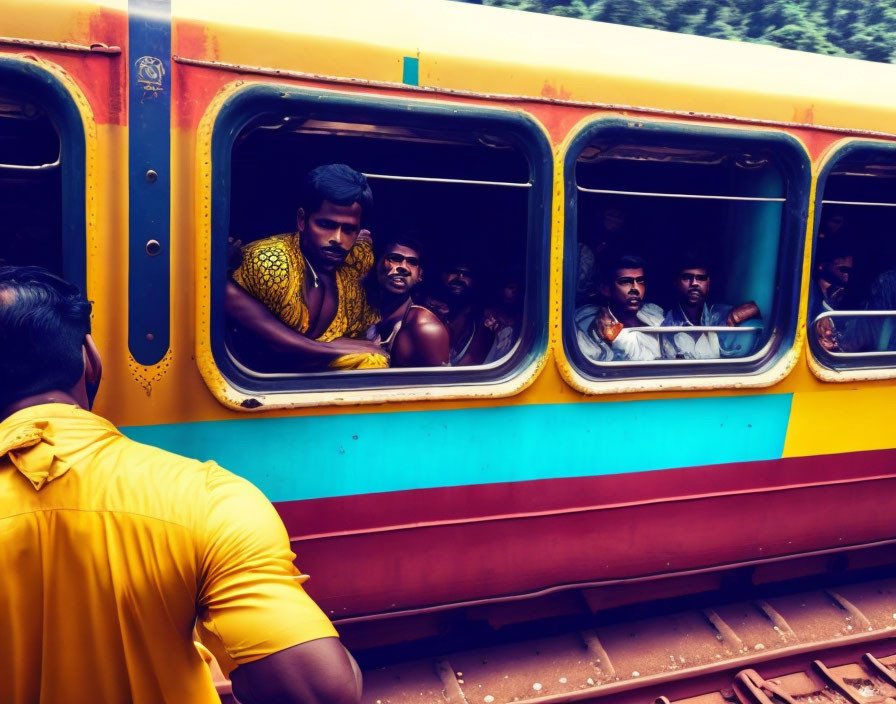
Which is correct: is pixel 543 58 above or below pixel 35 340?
above

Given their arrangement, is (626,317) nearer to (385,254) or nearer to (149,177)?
(385,254)

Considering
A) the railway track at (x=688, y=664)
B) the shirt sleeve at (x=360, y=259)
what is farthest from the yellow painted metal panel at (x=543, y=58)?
the railway track at (x=688, y=664)

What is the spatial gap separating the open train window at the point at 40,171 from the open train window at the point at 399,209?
39 centimetres

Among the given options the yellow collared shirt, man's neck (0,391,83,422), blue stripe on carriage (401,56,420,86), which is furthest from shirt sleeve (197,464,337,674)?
blue stripe on carriage (401,56,420,86)

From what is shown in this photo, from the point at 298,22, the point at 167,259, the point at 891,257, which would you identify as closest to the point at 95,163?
the point at 167,259

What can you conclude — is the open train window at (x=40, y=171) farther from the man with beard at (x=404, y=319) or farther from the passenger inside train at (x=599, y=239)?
the passenger inside train at (x=599, y=239)

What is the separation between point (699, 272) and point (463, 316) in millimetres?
1113

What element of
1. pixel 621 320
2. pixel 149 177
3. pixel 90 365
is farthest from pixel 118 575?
pixel 621 320

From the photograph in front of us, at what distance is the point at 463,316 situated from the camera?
343 cm

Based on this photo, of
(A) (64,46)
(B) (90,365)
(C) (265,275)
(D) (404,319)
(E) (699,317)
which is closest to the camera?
(B) (90,365)

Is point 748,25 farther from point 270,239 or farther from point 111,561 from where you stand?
point 111,561

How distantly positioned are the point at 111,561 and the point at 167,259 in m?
1.46

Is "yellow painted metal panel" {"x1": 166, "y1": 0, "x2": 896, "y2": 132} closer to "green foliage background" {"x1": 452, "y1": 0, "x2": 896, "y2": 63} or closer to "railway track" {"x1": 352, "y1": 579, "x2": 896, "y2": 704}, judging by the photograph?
"railway track" {"x1": 352, "y1": 579, "x2": 896, "y2": 704}

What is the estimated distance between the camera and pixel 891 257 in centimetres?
469
